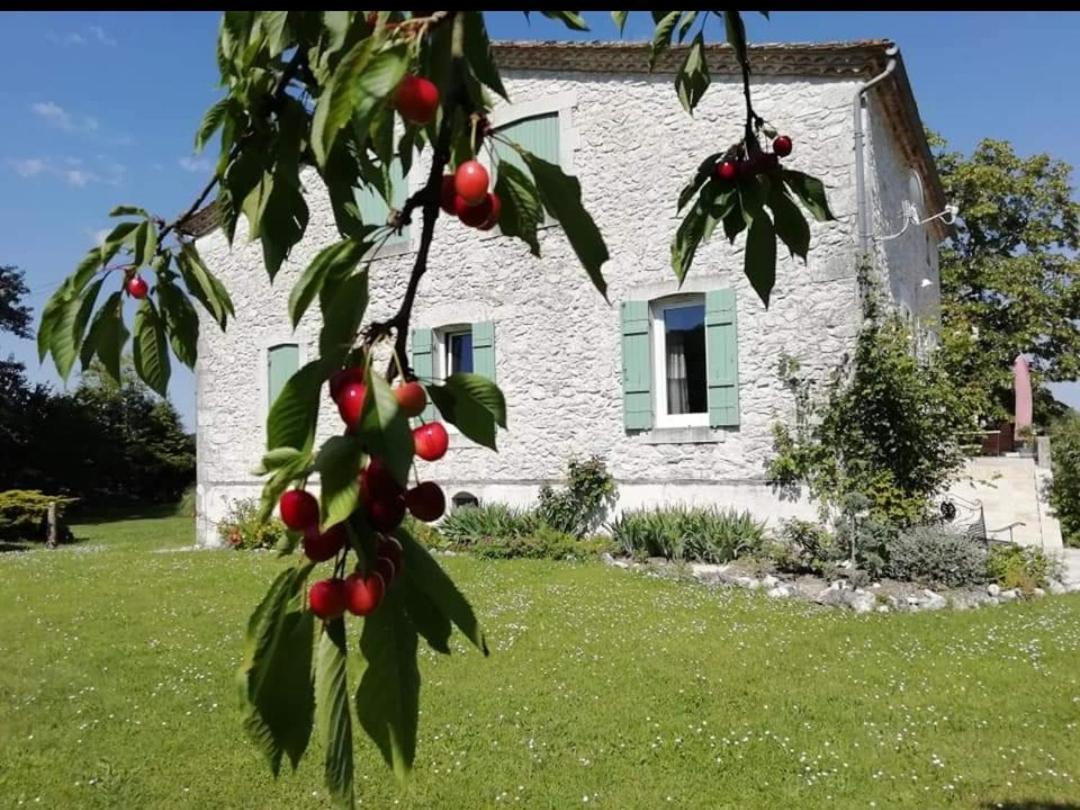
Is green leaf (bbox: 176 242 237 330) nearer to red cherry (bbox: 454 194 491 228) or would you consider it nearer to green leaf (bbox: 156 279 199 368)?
green leaf (bbox: 156 279 199 368)

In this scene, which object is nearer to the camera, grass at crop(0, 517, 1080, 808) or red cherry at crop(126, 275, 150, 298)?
red cherry at crop(126, 275, 150, 298)

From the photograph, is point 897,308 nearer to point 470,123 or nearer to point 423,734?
point 423,734

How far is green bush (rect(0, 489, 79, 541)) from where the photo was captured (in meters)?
17.8

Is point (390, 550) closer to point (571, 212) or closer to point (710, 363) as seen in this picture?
point (571, 212)

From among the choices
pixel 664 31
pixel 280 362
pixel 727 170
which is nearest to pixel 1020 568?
pixel 727 170

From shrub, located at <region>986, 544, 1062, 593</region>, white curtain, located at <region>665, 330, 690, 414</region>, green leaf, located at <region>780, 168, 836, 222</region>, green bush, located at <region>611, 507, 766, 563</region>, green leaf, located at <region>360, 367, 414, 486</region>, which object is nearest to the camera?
green leaf, located at <region>360, 367, 414, 486</region>

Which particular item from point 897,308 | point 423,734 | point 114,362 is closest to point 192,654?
point 423,734

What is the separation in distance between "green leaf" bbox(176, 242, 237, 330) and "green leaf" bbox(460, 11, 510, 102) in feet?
2.50

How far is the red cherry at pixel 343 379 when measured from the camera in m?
0.75

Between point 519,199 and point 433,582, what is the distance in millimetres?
457

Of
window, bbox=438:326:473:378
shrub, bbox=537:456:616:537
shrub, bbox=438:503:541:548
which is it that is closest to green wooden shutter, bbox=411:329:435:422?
window, bbox=438:326:473:378

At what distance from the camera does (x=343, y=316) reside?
76 cm

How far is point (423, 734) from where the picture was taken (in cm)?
441

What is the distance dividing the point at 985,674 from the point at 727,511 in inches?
169
